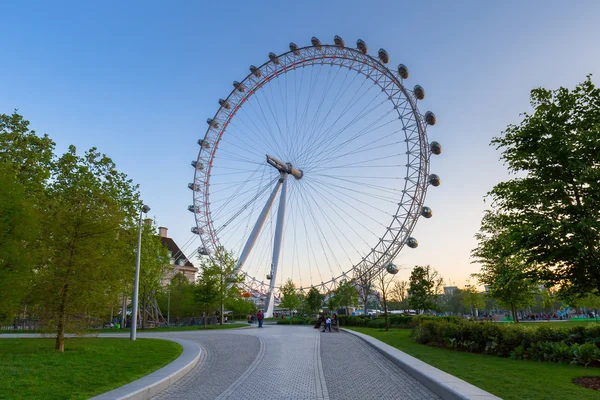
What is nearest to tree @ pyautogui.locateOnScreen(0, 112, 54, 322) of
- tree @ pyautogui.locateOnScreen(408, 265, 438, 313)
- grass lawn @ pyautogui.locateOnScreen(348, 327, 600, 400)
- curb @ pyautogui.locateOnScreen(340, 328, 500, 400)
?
curb @ pyautogui.locateOnScreen(340, 328, 500, 400)

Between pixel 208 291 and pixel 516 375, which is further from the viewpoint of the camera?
pixel 208 291

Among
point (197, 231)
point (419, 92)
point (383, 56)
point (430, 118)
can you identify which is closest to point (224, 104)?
point (197, 231)

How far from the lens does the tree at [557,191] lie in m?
12.6

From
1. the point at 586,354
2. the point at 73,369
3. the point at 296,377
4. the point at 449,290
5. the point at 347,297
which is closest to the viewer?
the point at 296,377

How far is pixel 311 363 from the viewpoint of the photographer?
1452 cm

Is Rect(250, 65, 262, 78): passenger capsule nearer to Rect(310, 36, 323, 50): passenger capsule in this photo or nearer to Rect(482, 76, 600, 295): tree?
Rect(310, 36, 323, 50): passenger capsule

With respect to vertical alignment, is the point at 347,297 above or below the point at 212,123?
below

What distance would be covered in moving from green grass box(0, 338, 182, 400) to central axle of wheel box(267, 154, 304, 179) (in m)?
27.0

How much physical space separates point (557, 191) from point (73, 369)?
15992 millimetres

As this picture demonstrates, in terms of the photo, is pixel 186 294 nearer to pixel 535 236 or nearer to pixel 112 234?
pixel 112 234

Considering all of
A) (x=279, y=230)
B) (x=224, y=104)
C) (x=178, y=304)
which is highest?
(x=224, y=104)

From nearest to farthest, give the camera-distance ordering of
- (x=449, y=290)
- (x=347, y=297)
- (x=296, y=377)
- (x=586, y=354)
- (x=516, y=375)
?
(x=516, y=375) → (x=296, y=377) → (x=586, y=354) → (x=347, y=297) → (x=449, y=290)

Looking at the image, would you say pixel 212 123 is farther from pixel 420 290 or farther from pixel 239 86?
pixel 420 290

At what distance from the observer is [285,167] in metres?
43.6
